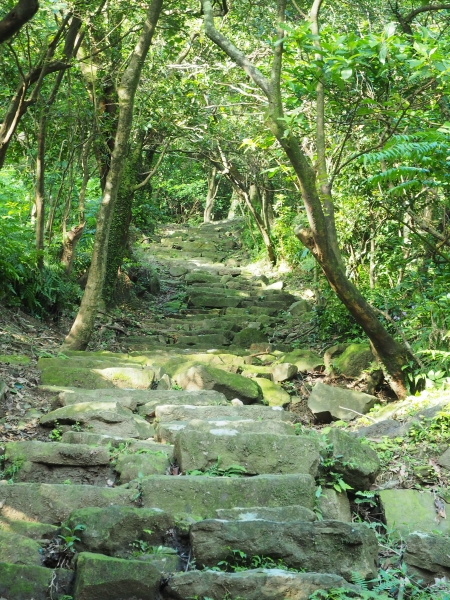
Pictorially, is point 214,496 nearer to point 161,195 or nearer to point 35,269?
point 35,269

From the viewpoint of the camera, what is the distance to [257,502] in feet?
12.4

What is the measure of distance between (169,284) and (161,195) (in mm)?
12295

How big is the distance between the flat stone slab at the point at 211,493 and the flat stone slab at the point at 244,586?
2.47 ft

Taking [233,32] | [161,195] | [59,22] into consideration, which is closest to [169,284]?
[233,32]

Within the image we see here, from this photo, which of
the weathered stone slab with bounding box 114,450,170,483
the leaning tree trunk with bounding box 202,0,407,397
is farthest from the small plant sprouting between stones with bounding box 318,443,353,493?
the leaning tree trunk with bounding box 202,0,407,397

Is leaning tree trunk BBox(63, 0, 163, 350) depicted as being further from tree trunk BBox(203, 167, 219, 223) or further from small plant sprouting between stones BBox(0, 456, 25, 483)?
tree trunk BBox(203, 167, 219, 223)

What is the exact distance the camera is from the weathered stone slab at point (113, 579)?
2787mm

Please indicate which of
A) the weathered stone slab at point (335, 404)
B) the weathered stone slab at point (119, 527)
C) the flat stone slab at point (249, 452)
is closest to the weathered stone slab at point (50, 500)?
the weathered stone slab at point (119, 527)

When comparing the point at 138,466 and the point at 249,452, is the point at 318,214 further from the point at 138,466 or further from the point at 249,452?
the point at 138,466

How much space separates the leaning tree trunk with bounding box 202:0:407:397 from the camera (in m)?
6.72

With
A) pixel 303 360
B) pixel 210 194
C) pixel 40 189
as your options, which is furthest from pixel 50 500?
pixel 210 194

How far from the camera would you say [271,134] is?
7.66m

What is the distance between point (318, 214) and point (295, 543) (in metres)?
4.25

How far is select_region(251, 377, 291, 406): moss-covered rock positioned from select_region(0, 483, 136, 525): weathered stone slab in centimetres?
375
